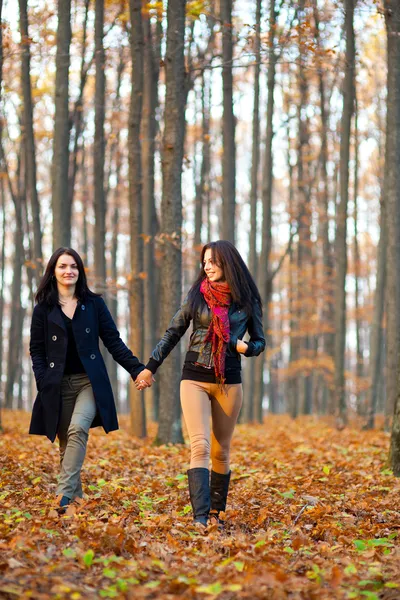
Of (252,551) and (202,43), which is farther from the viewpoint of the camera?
(202,43)

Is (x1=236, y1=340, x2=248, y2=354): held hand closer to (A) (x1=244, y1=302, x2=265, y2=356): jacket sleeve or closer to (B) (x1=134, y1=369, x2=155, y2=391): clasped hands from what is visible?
(A) (x1=244, y1=302, x2=265, y2=356): jacket sleeve

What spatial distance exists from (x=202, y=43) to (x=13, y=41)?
8410mm

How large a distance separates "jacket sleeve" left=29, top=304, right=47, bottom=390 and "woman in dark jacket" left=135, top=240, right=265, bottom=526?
941 mm

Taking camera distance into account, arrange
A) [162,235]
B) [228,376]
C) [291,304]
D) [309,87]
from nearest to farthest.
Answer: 1. [228,376]
2. [162,235]
3. [309,87]
4. [291,304]

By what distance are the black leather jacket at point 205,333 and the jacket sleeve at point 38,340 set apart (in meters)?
0.96

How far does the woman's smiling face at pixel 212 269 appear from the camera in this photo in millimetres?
6266

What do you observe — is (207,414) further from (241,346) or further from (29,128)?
(29,128)

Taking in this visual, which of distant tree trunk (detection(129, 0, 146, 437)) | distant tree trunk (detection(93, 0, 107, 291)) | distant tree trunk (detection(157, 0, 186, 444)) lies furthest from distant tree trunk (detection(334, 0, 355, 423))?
distant tree trunk (detection(157, 0, 186, 444))

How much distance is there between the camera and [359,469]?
9.41m

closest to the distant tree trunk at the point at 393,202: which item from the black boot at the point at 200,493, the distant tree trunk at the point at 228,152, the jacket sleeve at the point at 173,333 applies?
the distant tree trunk at the point at 228,152

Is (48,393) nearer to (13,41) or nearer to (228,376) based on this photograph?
(228,376)

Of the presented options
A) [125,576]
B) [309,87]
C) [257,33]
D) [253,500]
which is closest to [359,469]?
[253,500]

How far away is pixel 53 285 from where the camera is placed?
670 centimetres

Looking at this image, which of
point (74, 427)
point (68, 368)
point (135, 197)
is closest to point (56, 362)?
point (68, 368)
